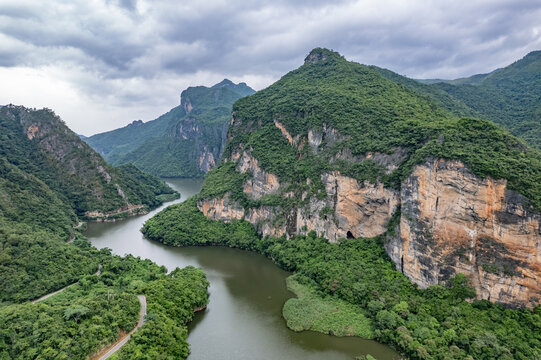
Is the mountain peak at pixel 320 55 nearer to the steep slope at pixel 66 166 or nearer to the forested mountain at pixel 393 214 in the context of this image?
the forested mountain at pixel 393 214

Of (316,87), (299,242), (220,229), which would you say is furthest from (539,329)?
(316,87)

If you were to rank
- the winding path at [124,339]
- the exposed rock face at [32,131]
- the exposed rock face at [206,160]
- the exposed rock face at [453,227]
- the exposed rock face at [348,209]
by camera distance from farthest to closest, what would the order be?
the exposed rock face at [206,160] → the exposed rock face at [32,131] → the exposed rock face at [348,209] → the exposed rock face at [453,227] → the winding path at [124,339]

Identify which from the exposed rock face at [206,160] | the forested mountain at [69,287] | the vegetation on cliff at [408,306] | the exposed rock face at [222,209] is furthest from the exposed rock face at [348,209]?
the exposed rock face at [206,160]

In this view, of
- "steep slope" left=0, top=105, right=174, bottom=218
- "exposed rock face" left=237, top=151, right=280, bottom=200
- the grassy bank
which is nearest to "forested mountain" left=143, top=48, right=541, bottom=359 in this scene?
"exposed rock face" left=237, top=151, right=280, bottom=200

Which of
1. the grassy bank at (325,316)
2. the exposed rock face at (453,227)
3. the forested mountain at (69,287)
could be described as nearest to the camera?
the forested mountain at (69,287)

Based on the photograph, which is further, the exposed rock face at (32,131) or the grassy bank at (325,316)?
the exposed rock face at (32,131)

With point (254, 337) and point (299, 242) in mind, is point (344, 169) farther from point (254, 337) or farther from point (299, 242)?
point (254, 337)

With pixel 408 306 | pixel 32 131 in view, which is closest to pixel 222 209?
pixel 408 306

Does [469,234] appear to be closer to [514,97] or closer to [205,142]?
[514,97]
